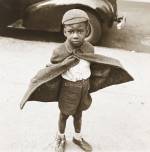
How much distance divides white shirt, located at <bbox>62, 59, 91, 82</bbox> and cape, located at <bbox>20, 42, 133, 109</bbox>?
4cm

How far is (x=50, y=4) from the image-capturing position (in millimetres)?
7820

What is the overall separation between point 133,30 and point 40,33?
2.16 meters

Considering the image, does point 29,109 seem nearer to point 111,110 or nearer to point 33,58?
point 111,110

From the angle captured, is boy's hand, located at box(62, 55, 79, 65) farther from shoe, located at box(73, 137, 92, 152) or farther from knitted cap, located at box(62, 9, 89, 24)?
shoe, located at box(73, 137, 92, 152)

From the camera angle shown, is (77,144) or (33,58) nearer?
(77,144)

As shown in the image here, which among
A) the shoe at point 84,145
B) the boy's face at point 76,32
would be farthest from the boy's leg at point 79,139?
the boy's face at point 76,32

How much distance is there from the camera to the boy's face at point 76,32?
11.4 ft

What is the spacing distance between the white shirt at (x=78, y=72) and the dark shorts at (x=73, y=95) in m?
0.04

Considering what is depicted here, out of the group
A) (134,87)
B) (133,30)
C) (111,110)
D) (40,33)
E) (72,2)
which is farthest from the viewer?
(133,30)

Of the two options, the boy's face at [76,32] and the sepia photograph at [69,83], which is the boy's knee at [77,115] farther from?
the boy's face at [76,32]

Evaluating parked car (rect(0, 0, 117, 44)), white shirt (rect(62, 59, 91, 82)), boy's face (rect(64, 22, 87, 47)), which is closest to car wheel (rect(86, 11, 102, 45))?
parked car (rect(0, 0, 117, 44))

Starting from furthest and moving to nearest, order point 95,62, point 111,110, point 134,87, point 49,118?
point 134,87
point 111,110
point 49,118
point 95,62

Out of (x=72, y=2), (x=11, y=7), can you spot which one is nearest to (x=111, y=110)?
(x=72, y=2)

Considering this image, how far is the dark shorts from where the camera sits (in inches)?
146
